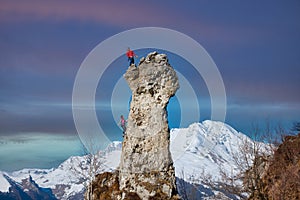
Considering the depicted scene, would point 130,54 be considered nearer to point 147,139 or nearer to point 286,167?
point 147,139

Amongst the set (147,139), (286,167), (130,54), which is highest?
(130,54)

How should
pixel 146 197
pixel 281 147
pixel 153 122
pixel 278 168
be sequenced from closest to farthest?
1. pixel 278 168
2. pixel 281 147
3. pixel 146 197
4. pixel 153 122

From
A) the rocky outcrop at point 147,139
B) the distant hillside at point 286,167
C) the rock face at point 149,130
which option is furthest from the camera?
the rock face at point 149,130

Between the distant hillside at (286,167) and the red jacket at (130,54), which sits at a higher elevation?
the red jacket at (130,54)

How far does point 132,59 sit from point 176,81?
629cm

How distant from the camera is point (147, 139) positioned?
49281 millimetres

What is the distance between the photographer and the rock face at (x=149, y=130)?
47.5 m

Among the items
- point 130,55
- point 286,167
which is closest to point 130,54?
point 130,55

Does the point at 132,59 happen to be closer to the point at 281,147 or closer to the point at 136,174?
the point at 136,174

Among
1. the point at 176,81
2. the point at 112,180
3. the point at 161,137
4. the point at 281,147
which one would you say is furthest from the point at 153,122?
the point at 281,147

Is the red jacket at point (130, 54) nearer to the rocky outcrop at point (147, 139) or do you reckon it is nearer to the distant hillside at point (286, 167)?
the rocky outcrop at point (147, 139)

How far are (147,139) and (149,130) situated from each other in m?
1.17

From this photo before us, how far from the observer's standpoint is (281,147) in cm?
3378

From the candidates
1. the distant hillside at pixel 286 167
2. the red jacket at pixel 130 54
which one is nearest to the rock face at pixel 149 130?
the red jacket at pixel 130 54
